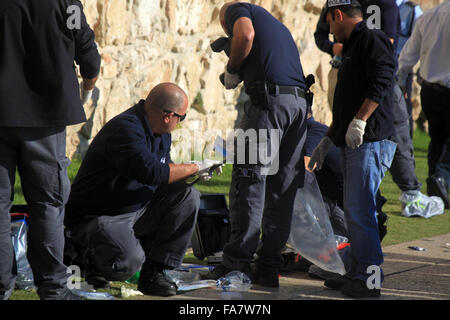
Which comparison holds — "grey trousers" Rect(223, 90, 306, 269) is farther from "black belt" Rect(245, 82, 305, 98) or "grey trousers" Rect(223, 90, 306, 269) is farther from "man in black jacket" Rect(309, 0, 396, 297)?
"man in black jacket" Rect(309, 0, 396, 297)

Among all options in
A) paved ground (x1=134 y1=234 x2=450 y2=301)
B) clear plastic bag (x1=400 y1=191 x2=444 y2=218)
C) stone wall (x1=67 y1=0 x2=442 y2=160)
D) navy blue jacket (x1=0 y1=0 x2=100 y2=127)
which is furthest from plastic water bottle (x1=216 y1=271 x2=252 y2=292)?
clear plastic bag (x1=400 y1=191 x2=444 y2=218)

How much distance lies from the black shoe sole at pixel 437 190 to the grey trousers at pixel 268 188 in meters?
3.26

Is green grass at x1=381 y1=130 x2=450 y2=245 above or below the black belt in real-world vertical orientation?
below

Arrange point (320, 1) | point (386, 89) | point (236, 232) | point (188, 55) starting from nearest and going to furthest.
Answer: point (386, 89), point (236, 232), point (188, 55), point (320, 1)

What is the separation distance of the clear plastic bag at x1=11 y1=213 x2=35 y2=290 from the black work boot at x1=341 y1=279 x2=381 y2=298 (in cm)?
165

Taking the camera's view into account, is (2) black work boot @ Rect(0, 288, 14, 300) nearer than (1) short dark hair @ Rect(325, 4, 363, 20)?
Yes

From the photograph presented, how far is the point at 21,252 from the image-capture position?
12.6ft

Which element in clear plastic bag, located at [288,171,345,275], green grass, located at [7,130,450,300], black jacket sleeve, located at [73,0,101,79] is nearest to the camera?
black jacket sleeve, located at [73,0,101,79]

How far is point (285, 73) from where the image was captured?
4.10 metres

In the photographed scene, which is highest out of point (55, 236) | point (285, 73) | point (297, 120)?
point (285, 73)

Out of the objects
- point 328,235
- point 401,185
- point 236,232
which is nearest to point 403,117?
point 401,185

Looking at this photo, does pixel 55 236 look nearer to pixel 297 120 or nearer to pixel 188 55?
pixel 297 120

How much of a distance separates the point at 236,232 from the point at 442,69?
372cm

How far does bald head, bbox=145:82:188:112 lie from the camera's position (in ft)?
12.8
